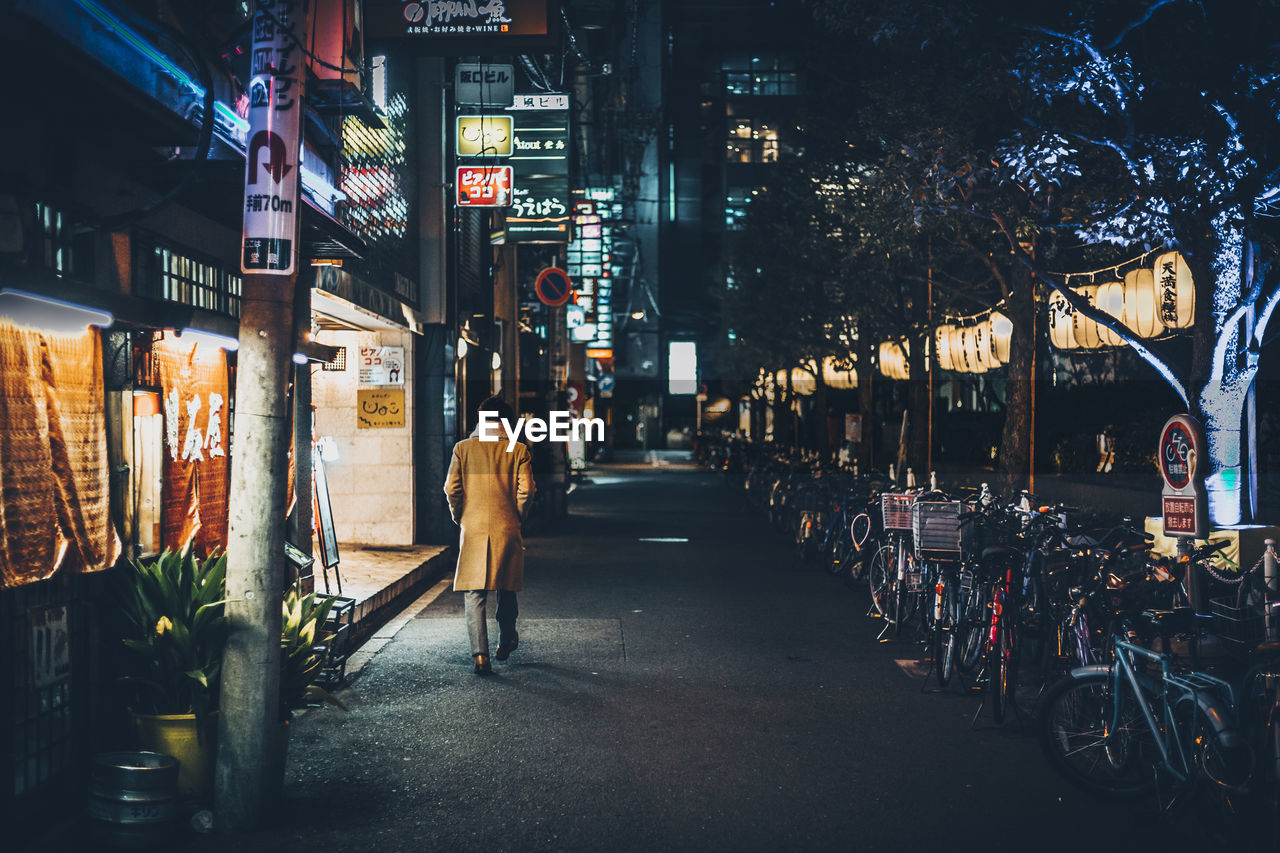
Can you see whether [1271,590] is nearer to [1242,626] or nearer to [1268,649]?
[1242,626]

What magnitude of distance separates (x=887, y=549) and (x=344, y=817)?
7.16 metres

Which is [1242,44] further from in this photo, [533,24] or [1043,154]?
[533,24]

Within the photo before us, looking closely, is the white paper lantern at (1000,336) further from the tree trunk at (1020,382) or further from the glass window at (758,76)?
the glass window at (758,76)

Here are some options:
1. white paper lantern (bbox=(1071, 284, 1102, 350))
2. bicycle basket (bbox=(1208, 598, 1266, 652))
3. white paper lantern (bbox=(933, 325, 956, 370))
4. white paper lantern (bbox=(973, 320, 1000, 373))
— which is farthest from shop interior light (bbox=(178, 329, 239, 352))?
white paper lantern (bbox=(933, 325, 956, 370))

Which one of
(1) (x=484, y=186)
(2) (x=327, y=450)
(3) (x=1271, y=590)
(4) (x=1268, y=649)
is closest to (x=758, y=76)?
(1) (x=484, y=186)

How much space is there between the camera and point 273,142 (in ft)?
17.6

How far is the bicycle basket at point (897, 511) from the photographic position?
33.8 feet

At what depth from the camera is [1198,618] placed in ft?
19.7

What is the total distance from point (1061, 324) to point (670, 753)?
35.7 ft

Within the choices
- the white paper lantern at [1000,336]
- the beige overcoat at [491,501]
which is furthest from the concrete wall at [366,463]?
the white paper lantern at [1000,336]

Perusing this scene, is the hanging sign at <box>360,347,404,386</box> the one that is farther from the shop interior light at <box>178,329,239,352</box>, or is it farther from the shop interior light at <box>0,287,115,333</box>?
the shop interior light at <box>0,287,115,333</box>

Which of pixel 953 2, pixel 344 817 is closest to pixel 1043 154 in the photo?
pixel 953 2

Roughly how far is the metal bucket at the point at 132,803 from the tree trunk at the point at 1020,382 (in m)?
14.2

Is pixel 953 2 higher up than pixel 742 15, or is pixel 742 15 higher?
pixel 742 15
